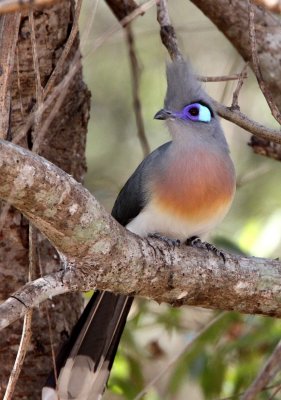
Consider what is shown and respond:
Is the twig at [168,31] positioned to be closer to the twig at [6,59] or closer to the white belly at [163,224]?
the white belly at [163,224]

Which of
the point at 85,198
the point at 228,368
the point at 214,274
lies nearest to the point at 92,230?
the point at 85,198

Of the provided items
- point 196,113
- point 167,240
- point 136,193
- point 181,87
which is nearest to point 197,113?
point 196,113

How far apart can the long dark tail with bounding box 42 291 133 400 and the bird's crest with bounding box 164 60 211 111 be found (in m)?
1.21

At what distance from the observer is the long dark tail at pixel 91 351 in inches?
164

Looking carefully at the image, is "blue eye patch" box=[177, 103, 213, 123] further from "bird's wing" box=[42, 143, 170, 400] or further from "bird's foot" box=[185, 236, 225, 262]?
"bird's foot" box=[185, 236, 225, 262]

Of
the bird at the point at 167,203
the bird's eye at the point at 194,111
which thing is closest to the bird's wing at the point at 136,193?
the bird at the point at 167,203

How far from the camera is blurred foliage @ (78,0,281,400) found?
505 cm

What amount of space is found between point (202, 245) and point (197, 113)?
930mm

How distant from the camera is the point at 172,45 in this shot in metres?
4.47

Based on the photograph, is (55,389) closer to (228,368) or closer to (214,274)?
(214,274)

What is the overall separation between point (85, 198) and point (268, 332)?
6.95 ft

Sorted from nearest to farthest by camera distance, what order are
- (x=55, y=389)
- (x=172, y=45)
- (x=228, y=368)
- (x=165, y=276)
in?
(x=165, y=276) → (x=55, y=389) → (x=172, y=45) → (x=228, y=368)

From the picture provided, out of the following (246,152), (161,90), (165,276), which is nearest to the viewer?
(165,276)

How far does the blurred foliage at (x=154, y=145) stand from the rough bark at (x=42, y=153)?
0.78 metres
